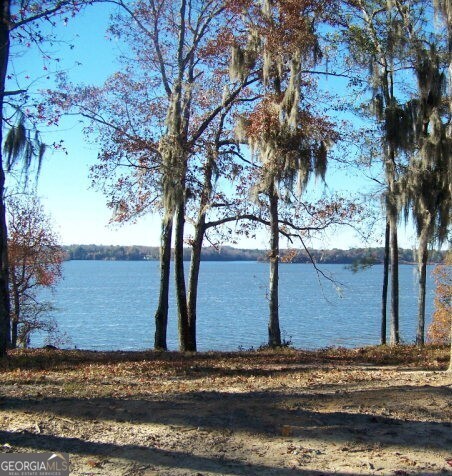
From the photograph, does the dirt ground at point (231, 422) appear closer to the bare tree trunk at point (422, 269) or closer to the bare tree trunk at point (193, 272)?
the bare tree trunk at point (422, 269)

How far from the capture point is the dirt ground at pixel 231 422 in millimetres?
4602

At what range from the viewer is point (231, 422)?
548 centimetres

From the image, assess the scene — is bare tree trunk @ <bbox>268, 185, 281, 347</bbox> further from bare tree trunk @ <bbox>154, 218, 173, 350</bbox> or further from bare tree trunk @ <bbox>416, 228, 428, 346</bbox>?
bare tree trunk @ <bbox>416, 228, 428, 346</bbox>

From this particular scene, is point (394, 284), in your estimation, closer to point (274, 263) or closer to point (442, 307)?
point (274, 263)

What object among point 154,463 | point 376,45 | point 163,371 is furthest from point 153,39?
point 154,463

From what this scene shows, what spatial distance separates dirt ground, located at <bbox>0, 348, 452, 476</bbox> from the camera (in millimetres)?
4602

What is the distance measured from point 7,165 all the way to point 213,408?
6407 millimetres

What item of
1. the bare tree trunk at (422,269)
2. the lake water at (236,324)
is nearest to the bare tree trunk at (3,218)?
the lake water at (236,324)

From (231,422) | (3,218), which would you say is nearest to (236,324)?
(3,218)

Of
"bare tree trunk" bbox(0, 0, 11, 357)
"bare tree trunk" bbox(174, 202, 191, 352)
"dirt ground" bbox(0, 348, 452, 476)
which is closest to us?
"dirt ground" bbox(0, 348, 452, 476)

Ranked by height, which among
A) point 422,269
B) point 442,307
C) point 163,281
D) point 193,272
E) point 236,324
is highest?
point 422,269

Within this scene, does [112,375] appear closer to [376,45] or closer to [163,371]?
[163,371]

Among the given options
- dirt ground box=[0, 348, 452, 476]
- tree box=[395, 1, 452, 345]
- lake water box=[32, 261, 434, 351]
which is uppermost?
tree box=[395, 1, 452, 345]

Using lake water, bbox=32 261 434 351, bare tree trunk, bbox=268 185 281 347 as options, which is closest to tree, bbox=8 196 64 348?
lake water, bbox=32 261 434 351
